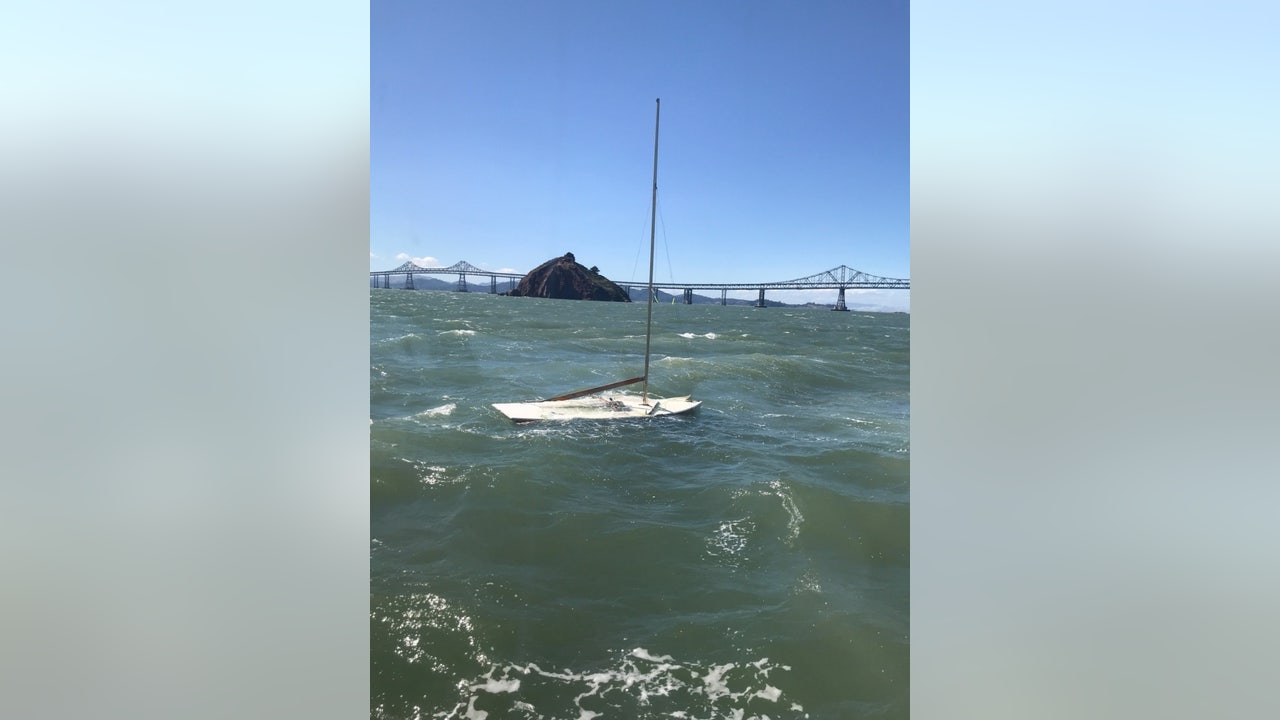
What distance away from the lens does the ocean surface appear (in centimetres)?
169

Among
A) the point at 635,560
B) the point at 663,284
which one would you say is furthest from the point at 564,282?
the point at 635,560

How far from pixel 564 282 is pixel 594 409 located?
3.08m

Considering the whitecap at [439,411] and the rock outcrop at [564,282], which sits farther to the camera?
the rock outcrop at [564,282]

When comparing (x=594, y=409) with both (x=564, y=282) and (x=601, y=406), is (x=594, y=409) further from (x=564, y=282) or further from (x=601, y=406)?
(x=564, y=282)

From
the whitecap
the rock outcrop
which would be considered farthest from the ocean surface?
the rock outcrop

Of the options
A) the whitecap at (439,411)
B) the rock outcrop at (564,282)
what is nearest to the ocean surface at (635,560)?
the whitecap at (439,411)

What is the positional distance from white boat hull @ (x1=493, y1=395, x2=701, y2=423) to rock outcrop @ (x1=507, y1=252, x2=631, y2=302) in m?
2.11

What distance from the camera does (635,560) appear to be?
8.36 feet

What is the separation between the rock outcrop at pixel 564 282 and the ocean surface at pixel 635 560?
5.07 feet

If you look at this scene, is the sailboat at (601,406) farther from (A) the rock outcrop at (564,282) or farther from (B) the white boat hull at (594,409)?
(A) the rock outcrop at (564,282)

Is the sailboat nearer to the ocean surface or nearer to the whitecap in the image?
the ocean surface

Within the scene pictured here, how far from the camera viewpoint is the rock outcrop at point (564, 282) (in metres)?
7.02
